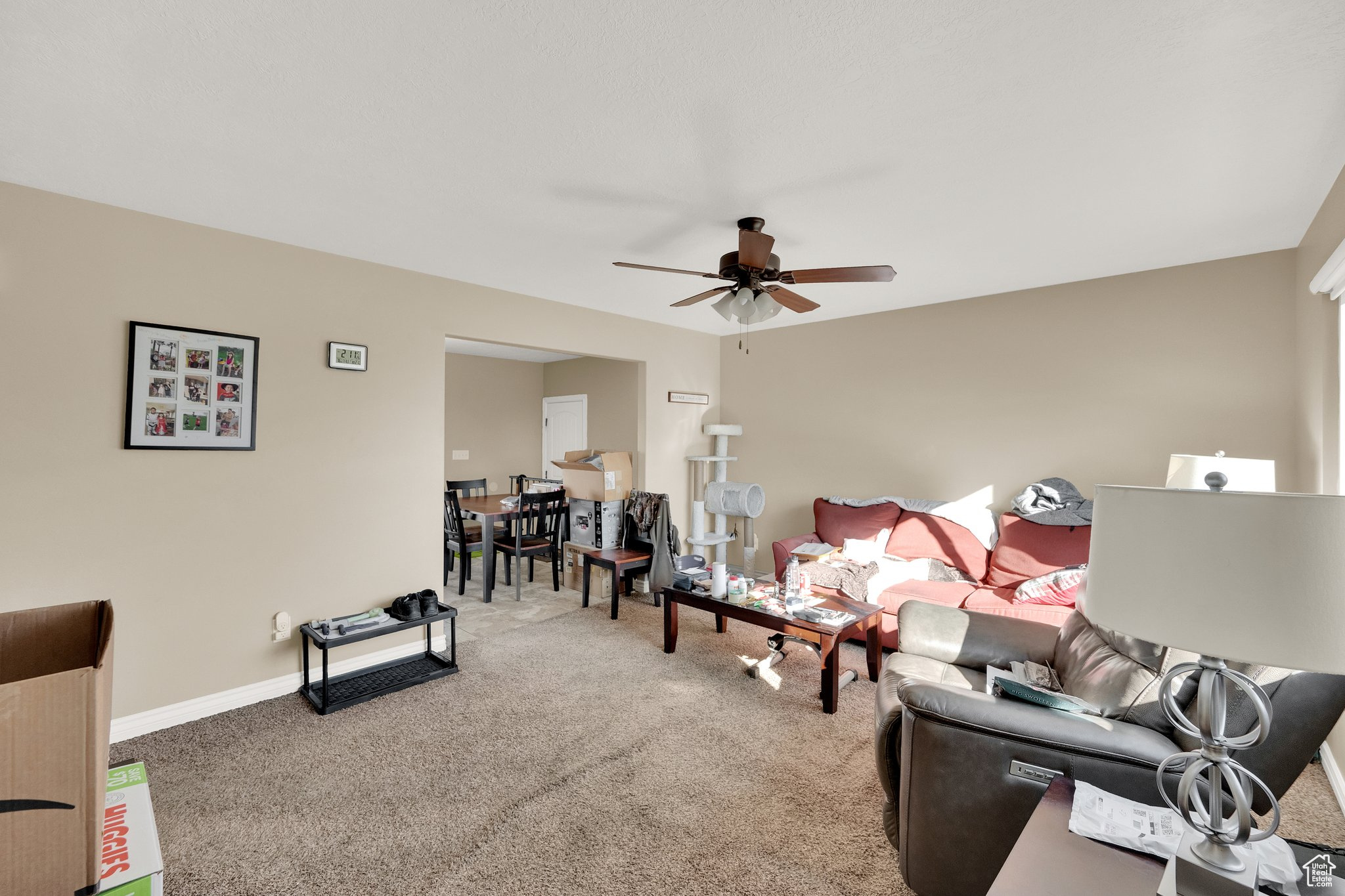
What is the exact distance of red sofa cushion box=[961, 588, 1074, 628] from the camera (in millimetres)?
3205

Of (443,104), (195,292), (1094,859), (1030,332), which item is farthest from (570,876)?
(1030,332)

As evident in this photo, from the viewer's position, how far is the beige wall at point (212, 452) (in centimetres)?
253

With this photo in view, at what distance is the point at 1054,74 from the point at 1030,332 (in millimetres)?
2822

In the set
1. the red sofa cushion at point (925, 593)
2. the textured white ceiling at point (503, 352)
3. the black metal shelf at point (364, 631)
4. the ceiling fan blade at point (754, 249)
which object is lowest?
the black metal shelf at point (364, 631)

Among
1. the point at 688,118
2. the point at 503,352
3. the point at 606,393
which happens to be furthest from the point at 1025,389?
the point at 503,352

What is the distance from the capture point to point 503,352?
7.21 m

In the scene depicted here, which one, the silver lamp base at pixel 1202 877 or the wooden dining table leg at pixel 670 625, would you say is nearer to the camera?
the silver lamp base at pixel 1202 877

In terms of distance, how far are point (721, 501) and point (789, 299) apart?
2.65 meters

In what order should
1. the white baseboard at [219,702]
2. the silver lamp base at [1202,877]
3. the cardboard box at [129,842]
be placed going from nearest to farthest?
1. the cardboard box at [129,842]
2. the silver lamp base at [1202,877]
3. the white baseboard at [219,702]

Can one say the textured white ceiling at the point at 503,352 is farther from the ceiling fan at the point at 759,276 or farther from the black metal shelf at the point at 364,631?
the ceiling fan at the point at 759,276

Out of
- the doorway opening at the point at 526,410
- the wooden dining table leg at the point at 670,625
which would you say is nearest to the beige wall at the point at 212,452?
the wooden dining table leg at the point at 670,625

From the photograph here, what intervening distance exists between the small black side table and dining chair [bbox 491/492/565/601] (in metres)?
1.38

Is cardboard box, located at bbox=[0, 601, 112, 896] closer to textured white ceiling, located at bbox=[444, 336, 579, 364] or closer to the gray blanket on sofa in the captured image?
the gray blanket on sofa

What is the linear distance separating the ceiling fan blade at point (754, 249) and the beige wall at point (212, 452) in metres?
2.16
